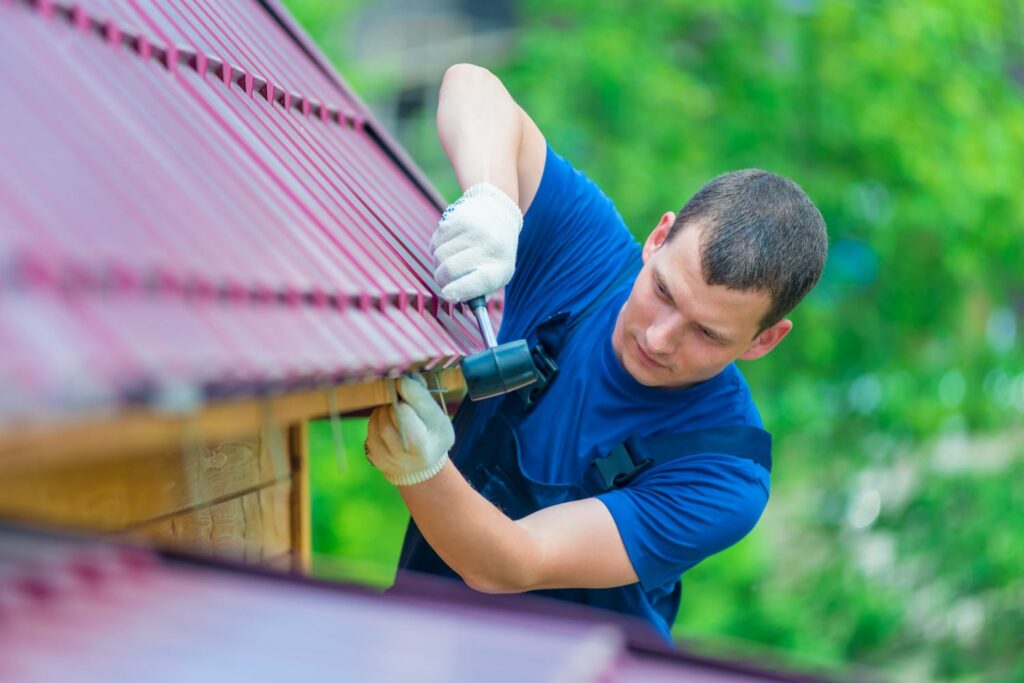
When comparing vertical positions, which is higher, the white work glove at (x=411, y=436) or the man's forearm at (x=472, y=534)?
the white work glove at (x=411, y=436)

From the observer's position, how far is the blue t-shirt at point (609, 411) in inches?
108

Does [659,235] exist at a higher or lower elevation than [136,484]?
higher

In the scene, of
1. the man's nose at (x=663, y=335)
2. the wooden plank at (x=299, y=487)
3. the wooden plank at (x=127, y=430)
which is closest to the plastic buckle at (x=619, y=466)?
the man's nose at (x=663, y=335)

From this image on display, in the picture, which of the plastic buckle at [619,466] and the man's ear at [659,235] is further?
the man's ear at [659,235]

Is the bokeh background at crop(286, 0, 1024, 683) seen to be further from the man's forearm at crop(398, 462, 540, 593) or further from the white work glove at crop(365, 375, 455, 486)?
the white work glove at crop(365, 375, 455, 486)

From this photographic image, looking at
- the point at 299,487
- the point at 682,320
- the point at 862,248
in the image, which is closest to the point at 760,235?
the point at 682,320

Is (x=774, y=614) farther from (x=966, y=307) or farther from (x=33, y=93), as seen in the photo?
(x=33, y=93)

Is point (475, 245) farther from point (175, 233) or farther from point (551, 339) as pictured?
point (175, 233)

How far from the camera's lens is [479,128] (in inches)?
106

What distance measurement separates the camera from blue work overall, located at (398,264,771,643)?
280 centimetres

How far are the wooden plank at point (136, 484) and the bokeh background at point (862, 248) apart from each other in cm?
612

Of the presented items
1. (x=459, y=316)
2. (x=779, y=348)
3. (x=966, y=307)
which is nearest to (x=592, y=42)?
(x=779, y=348)

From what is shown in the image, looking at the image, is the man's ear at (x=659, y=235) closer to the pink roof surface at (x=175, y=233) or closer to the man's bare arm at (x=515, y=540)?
the man's bare arm at (x=515, y=540)

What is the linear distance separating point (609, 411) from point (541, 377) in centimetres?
19
